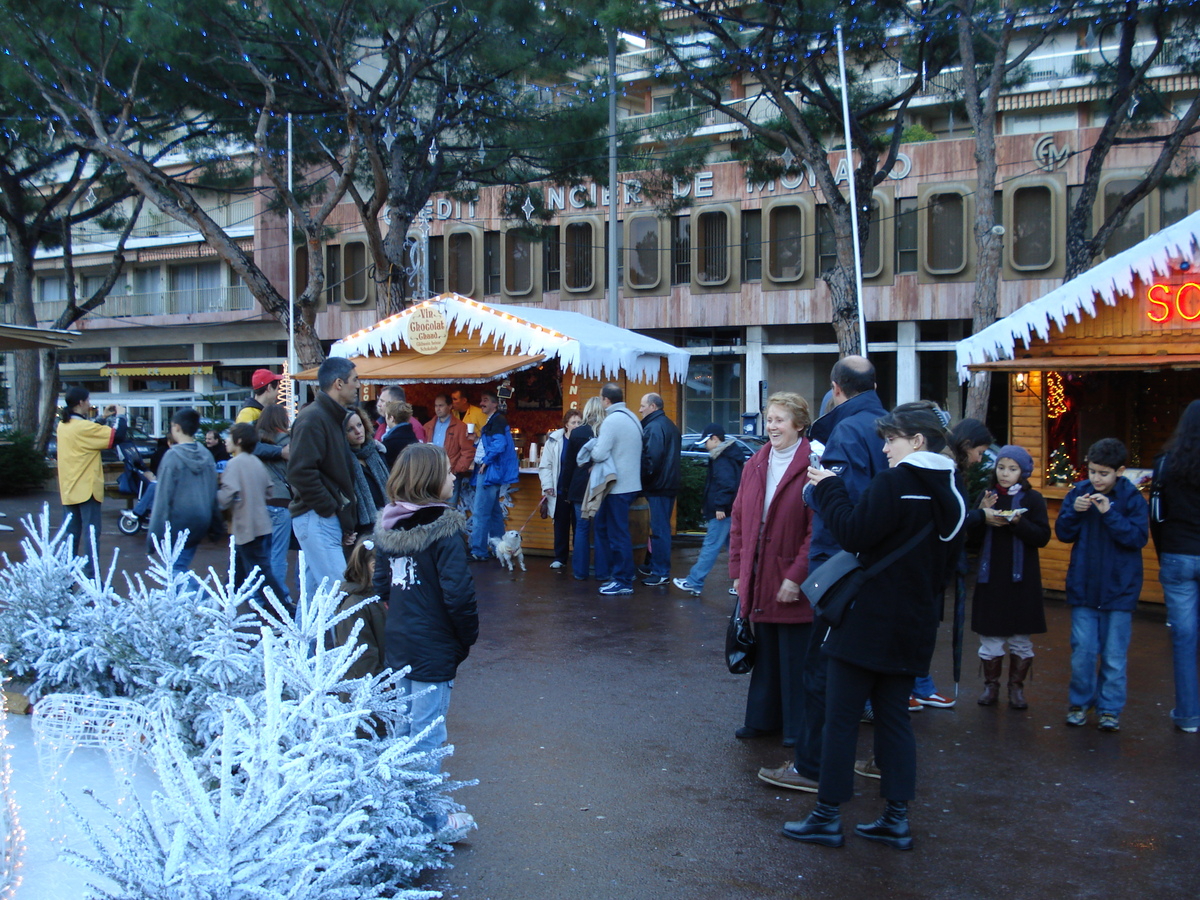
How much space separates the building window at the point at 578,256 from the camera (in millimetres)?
34531

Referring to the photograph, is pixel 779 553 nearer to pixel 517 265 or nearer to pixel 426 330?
pixel 426 330

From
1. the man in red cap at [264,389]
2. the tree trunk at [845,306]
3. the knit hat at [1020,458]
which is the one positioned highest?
the tree trunk at [845,306]

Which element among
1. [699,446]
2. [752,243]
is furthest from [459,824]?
[752,243]

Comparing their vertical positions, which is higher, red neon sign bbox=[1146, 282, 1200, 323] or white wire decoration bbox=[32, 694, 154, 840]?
red neon sign bbox=[1146, 282, 1200, 323]

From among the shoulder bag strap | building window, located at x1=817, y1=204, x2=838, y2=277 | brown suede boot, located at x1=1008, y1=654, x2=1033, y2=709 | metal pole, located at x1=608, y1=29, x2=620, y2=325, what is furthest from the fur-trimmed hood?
building window, located at x1=817, y1=204, x2=838, y2=277

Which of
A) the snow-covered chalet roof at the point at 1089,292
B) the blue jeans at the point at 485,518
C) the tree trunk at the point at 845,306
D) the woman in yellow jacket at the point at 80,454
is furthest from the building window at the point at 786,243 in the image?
the woman in yellow jacket at the point at 80,454

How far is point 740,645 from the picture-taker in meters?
5.64

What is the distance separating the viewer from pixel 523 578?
37.1ft

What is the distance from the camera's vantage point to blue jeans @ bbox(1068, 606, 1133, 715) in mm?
5980

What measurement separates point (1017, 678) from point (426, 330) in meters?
9.39

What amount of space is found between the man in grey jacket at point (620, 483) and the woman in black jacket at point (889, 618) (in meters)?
5.97

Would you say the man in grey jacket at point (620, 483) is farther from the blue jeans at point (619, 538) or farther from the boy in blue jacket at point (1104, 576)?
the boy in blue jacket at point (1104, 576)

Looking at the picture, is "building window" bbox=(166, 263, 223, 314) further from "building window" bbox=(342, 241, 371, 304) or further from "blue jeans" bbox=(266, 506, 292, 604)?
"blue jeans" bbox=(266, 506, 292, 604)

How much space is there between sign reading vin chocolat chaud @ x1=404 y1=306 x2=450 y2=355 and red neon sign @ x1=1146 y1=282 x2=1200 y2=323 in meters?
7.82
